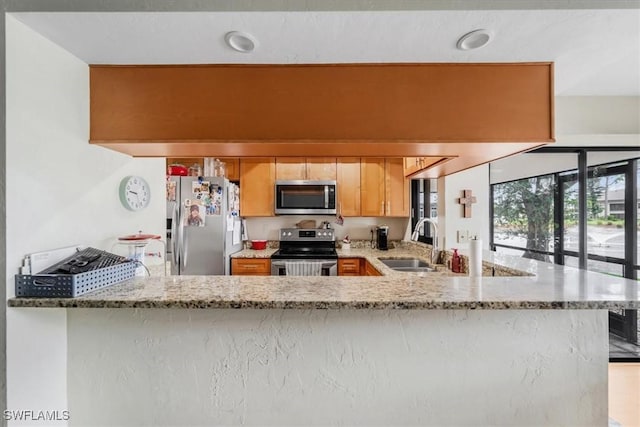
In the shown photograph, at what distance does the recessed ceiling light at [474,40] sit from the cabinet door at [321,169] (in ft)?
8.23

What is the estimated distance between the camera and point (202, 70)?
1356mm

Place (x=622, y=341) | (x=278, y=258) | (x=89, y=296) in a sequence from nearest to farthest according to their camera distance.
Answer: (x=89, y=296)
(x=622, y=341)
(x=278, y=258)

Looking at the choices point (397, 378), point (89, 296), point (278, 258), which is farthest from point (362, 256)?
point (89, 296)

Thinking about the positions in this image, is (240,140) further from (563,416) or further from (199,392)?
(563,416)

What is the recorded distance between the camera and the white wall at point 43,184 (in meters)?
1.08

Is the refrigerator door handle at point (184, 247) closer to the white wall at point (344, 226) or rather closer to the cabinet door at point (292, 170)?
the white wall at point (344, 226)

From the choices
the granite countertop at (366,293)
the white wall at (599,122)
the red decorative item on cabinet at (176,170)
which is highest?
the white wall at (599,122)

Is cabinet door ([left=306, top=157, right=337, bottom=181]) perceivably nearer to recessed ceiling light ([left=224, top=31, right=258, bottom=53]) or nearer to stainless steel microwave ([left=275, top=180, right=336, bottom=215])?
stainless steel microwave ([left=275, top=180, right=336, bottom=215])

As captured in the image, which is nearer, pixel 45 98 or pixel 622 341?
pixel 45 98

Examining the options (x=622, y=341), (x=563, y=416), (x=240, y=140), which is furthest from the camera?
(x=622, y=341)

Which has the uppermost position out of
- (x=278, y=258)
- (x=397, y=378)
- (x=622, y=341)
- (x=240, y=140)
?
(x=240, y=140)

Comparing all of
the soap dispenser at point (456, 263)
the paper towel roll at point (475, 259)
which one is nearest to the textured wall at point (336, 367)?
the paper towel roll at point (475, 259)

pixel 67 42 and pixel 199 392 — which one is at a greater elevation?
pixel 67 42

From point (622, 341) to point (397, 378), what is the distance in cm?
321
